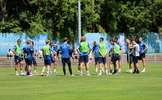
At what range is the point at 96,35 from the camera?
43.6 meters

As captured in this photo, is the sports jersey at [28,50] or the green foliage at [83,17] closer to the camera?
the sports jersey at [28,50]

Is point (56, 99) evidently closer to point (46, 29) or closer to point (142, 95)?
point (142, 95)

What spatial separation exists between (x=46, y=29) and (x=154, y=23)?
50.5ft

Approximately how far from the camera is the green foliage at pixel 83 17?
41.2 metres

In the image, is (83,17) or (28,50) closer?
(28,50)

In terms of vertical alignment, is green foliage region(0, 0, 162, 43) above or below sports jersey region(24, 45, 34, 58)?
above

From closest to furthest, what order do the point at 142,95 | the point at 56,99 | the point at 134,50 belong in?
the point at 56,99
the point at 142,95
the point at 134,50

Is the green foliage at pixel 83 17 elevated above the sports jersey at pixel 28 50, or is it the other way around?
the green foliage at pixel 83 17

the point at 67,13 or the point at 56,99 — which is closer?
the point at 56,99

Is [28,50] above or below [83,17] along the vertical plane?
below

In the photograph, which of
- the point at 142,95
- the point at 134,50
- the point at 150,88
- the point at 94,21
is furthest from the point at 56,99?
the point at 94,21

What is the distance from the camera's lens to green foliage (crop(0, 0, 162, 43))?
135 ft

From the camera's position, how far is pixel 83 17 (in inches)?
1674

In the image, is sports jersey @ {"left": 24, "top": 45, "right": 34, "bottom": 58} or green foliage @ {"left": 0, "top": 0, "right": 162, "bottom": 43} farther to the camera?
green foliage @ {"left": 0, "top": 0, "right": 162, "bottom": 43}
